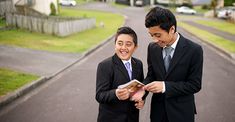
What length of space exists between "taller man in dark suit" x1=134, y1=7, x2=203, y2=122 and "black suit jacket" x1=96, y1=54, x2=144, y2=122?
22 centimetres

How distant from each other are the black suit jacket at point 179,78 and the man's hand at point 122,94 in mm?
294

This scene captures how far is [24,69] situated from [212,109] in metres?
6.95

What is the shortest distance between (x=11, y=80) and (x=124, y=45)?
805cm

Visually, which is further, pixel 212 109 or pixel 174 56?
pixel 212 109

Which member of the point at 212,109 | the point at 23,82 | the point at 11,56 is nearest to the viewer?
the point at 212,109

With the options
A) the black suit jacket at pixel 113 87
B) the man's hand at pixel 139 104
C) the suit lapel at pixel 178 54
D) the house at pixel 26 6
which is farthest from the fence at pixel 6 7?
the suit lapel at pixel 178 54

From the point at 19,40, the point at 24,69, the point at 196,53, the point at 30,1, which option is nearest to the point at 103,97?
the point at 196,53

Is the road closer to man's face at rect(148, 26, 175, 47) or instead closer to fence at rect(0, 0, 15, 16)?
man's face at rect(148, 26, 175, 47)

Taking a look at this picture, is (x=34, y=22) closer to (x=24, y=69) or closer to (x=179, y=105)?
(x=24, y=69)

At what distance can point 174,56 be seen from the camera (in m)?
3.77

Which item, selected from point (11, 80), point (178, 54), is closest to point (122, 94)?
point (178, 54)

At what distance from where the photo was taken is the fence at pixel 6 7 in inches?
1142

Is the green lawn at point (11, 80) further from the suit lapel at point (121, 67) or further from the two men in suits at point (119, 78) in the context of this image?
the suit lapel at point (121, 67)

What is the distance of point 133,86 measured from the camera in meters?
3.71
